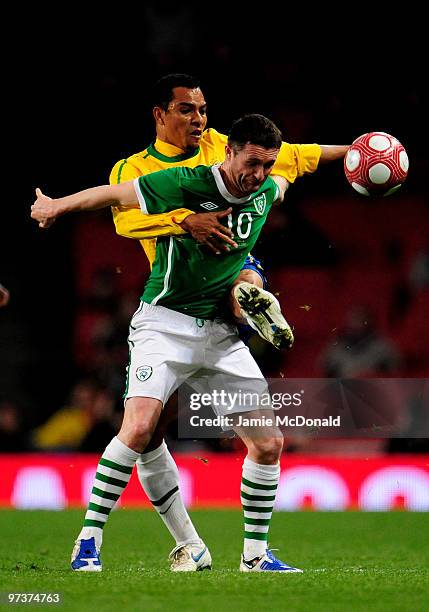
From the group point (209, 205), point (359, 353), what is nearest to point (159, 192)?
point (209, 205)

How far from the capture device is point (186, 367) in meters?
5.37

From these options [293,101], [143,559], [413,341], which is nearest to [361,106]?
[293,101]

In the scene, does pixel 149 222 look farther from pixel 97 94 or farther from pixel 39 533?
pixel 97 94

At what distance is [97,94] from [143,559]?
25.9 ft

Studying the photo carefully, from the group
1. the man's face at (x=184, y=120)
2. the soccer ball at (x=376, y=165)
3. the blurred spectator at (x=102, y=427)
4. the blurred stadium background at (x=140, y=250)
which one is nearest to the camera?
the soccer ball at (x=376, y=165)

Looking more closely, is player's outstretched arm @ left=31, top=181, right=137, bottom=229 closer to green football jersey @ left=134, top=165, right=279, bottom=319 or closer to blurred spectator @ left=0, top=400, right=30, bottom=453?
green football jersey @ left=134, top=165, right=279, bottom=319

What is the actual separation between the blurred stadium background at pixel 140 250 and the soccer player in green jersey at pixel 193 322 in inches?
208

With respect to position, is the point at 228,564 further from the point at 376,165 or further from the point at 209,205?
the point at 376,165

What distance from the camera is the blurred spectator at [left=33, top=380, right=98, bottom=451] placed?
1130cm

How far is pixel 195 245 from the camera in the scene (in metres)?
5.36

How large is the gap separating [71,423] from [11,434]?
0.64 m

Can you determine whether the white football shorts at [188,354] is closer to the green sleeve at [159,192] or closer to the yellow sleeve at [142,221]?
the yellow sleeve at [142,221]

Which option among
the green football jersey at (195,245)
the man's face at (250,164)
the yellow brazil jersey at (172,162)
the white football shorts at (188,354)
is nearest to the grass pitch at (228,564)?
the white football shorts at (188,354)

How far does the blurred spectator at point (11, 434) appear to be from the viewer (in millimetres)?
11148
